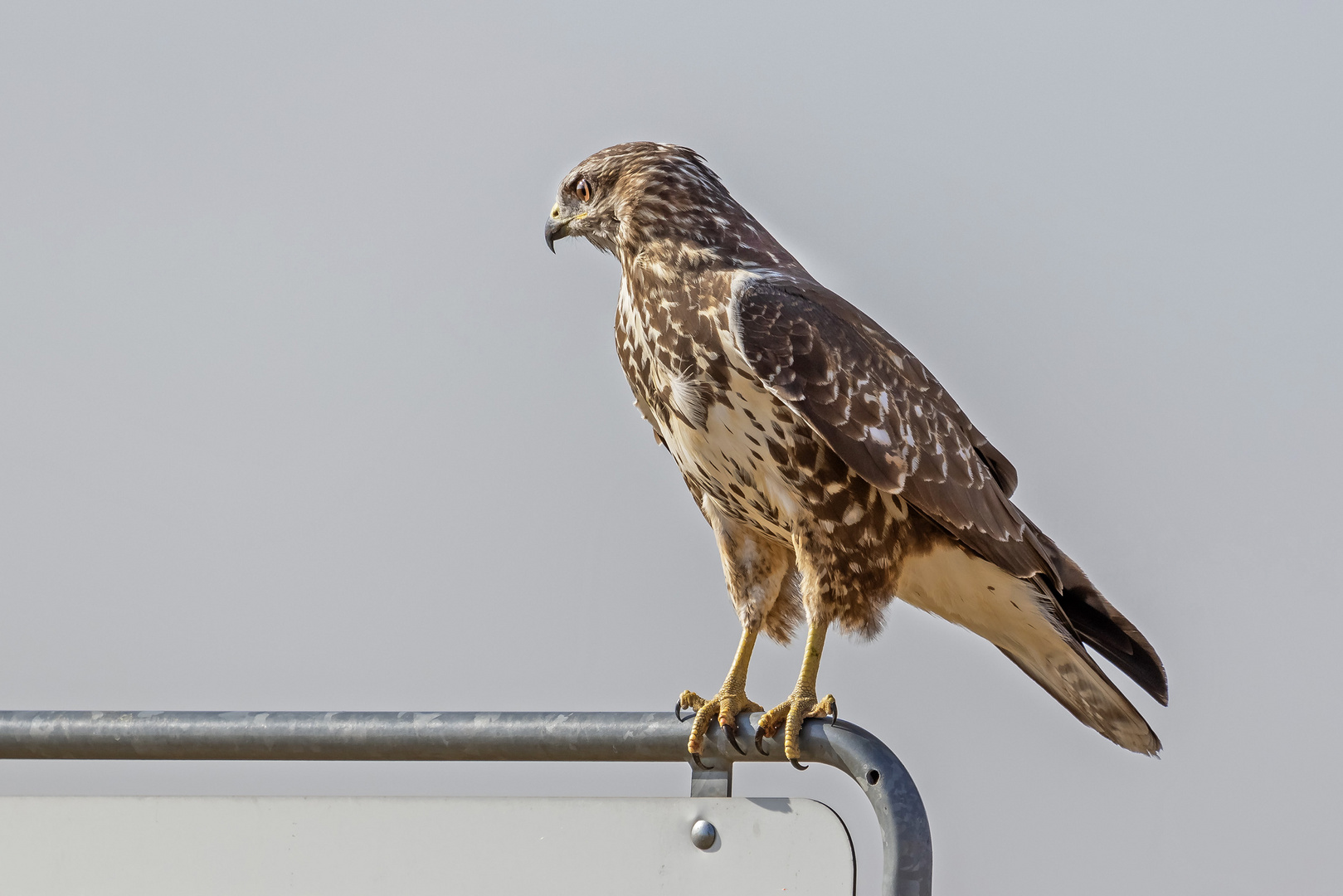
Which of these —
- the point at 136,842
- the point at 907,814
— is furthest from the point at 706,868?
the point at 136,842

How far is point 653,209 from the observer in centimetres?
340

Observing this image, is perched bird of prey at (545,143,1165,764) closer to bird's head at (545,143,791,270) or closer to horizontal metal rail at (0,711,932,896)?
bird's head at (545,143,791,270)

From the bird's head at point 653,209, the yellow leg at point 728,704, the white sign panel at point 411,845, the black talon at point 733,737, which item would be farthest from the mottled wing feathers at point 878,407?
the white sign panel at point 411,845

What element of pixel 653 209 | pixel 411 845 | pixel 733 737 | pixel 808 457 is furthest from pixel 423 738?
pixel 653 209

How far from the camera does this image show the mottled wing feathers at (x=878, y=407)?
3039 millimetres

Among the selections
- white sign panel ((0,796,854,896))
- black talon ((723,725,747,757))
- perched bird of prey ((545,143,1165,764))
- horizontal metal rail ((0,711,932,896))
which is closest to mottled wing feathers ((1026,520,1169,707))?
perched bird of prey ((545,143,1165,764))

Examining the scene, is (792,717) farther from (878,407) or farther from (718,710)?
(878,407)

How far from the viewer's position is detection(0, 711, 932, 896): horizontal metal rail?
206 centimetres

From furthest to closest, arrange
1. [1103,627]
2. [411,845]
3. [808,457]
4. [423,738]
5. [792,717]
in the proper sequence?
[1103,627]
[808,457]
[792,717]
[423,738]
[411,845]

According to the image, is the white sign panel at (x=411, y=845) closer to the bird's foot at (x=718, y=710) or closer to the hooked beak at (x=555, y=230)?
the bird's foot at (x=718, y=710)

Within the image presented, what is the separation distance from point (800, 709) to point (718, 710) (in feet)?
0.58

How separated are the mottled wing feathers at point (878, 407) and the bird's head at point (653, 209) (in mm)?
271

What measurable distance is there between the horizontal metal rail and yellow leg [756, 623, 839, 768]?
0.11m

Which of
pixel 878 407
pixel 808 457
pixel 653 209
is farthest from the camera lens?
pixel 653 209
